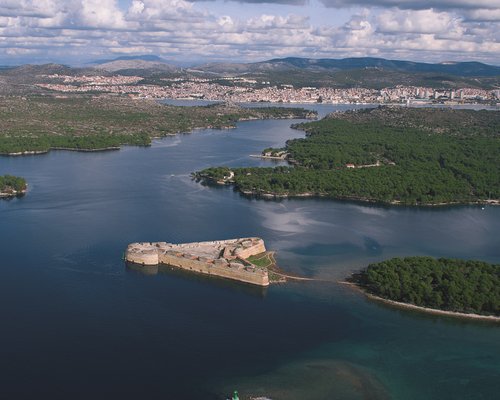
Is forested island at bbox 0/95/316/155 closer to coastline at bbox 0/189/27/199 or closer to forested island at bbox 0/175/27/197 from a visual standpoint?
forested island at bbox 0/175/27/197

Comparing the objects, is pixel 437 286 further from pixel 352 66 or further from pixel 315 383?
pixel 352 66

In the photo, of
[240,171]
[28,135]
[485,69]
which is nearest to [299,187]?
[240,171]

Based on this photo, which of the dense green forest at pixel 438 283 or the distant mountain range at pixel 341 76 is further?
the distant mountain range at pixel 341 76

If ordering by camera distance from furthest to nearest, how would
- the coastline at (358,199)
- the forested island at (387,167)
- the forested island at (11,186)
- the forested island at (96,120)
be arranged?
1. the forested island at (96,120)
2. the forested island at (387,167)
3. the coastline at (358,199)
4. the forested island at (11,186)

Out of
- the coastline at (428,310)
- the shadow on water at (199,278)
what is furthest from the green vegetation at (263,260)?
the coastline at (428,310)

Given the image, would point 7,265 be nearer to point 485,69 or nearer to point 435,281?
point 435,281

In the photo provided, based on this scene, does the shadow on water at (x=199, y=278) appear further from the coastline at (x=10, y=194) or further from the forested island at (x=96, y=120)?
the forested island at (x=96, y=120)

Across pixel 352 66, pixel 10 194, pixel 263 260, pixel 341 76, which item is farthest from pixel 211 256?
pixel 352 66
